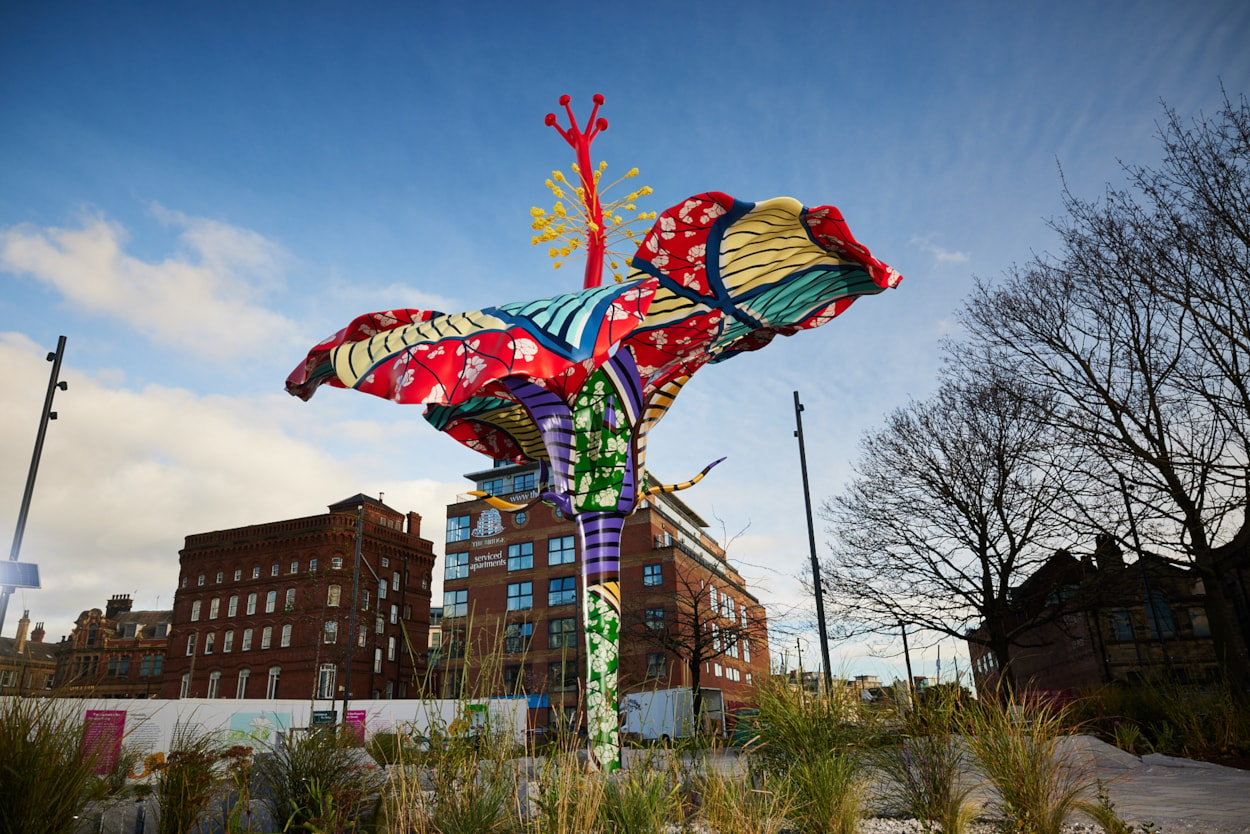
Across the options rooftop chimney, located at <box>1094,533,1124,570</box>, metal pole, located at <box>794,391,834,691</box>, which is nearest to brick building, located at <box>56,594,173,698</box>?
metal pole, located at <box>794,391,834,691</box>

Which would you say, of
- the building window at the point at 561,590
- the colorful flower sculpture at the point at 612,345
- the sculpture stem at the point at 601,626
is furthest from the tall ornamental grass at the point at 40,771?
the building window at the point at 561,590

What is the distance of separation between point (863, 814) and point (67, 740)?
4707 mm

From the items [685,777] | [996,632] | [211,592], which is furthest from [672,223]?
[211,592]

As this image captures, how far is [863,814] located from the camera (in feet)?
16.8

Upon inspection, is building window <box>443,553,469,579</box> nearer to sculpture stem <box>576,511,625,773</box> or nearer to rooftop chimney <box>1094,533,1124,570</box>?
rooftop chimney <box>1094,533,1124,570</box>

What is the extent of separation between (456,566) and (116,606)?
108 feet

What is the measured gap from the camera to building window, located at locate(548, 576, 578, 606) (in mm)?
42125

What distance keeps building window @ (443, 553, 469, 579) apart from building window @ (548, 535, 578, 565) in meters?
6.06

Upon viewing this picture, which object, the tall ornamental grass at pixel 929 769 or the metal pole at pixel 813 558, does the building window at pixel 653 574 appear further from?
the tall ornamental grass at pixel 929 769

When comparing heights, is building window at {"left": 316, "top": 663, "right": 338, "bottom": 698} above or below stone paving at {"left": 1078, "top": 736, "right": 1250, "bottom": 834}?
above

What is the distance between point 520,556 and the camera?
1738 inches

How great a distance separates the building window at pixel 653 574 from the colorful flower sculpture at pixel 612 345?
33.0 m

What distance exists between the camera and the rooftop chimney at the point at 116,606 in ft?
194

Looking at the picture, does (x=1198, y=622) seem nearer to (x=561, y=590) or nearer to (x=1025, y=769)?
(x=561, y=590)
